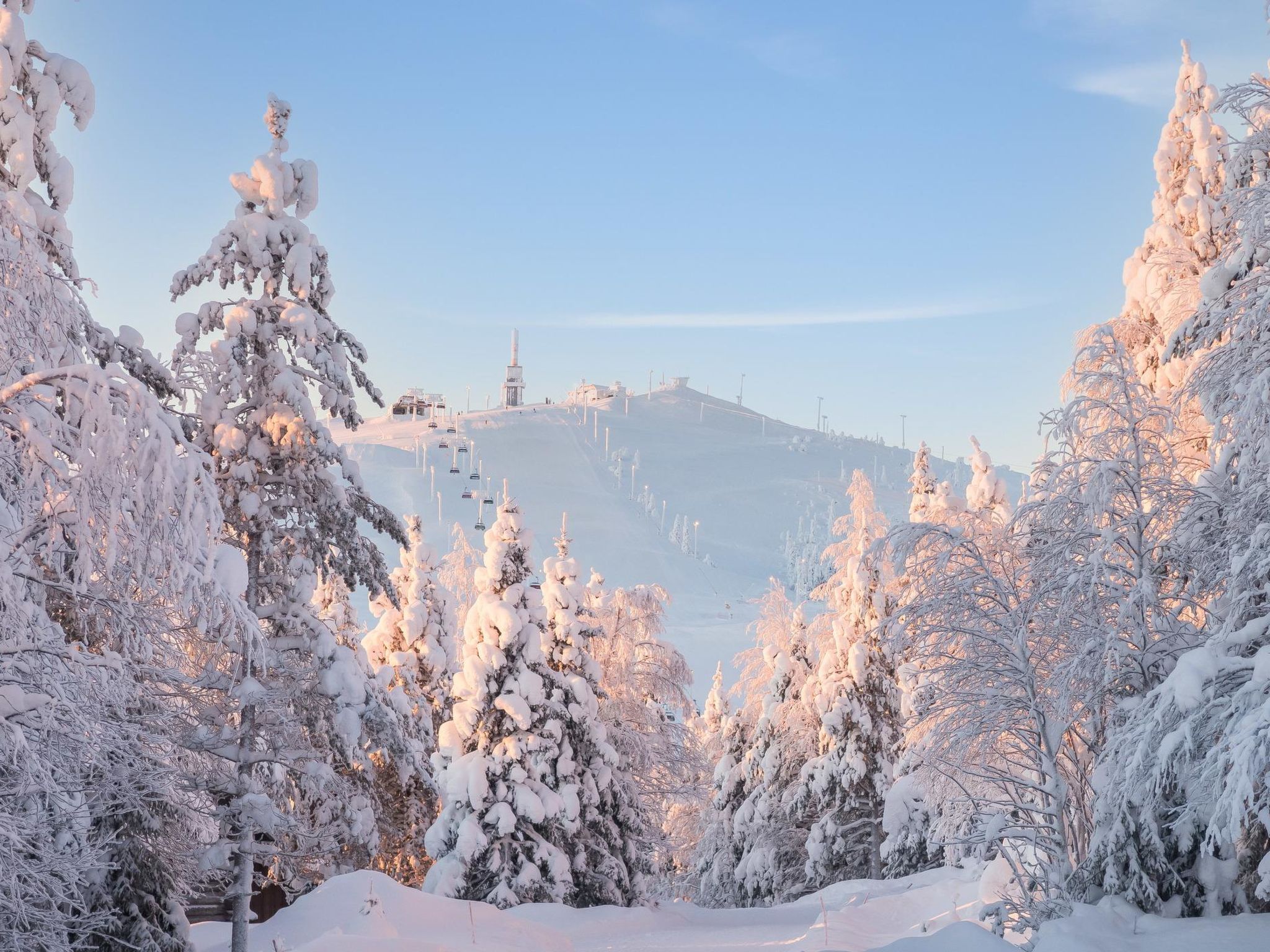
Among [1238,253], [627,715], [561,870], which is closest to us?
[1238,253]

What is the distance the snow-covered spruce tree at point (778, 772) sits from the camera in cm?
3041

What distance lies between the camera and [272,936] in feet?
49.1

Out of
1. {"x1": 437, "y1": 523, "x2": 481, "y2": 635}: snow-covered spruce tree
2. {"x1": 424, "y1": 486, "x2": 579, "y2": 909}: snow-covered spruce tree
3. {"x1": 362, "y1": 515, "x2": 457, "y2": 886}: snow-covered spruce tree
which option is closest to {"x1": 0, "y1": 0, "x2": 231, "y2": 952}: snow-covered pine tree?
{"x1": 424, "y1": 486, "x2": 579, "y2": 909}: snow-covered spruce tree

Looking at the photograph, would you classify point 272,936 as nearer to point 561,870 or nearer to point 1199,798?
point 561,870

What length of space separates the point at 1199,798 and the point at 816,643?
22.3m

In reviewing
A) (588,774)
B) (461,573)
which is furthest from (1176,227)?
(461,573)

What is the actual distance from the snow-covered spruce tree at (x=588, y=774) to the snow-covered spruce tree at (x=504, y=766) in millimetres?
360

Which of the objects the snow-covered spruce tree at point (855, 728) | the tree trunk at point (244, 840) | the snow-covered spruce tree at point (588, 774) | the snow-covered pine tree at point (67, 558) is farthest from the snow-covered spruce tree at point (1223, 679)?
the snow-covered spruce tree at point (855, 728)

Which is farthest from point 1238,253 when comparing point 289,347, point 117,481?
point 289,347

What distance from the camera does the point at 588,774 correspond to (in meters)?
23.0

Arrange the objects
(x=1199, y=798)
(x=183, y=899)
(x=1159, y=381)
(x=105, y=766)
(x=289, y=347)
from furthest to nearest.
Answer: (x=1159, y=381)
(x=289, y=347)
(x=183, y=899)
(x=1199, y=798)
(x=105, y=766)

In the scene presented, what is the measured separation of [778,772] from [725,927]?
28.0 feet

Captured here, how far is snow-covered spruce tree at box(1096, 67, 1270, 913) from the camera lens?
8359 millimetres

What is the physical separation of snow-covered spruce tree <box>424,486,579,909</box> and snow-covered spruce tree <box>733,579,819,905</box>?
919 centimetres
